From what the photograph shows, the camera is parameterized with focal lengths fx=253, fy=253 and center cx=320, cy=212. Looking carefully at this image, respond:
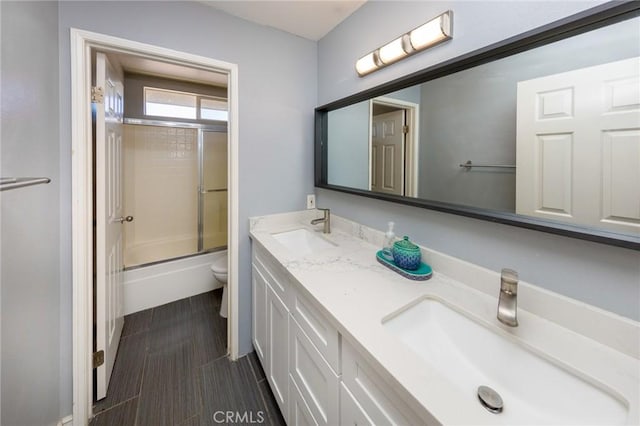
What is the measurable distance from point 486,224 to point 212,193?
3107mm

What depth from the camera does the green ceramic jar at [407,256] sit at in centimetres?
111

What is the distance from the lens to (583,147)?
717 mm

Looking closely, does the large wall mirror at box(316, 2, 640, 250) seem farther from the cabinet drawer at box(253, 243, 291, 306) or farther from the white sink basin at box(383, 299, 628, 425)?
the cabinet drawer at box(253, 243, 291, 306)

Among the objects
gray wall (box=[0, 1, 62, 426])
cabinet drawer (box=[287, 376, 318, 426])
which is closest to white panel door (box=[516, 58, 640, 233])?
cabinet drawer (box=[287, 376, 318, 426])

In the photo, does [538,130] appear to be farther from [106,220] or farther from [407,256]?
[106,220]

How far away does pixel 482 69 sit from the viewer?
0.94m

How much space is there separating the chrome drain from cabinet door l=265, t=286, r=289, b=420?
0.81 meters

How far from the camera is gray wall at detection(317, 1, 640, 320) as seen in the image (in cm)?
69

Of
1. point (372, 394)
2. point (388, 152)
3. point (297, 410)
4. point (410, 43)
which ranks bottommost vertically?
point (297, 410)

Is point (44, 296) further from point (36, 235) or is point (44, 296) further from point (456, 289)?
point (456, 289)

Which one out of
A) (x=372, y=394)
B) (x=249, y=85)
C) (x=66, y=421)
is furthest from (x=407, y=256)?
(x=66, y=421)

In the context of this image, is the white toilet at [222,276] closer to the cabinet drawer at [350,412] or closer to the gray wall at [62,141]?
the gray wall at [62,141]

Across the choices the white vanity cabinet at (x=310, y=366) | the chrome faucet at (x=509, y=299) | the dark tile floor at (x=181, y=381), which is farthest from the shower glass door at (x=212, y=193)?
the chrome faucet at (x=509, y=299)

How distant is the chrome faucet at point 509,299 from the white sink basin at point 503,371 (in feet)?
0.17
